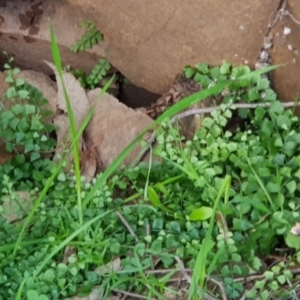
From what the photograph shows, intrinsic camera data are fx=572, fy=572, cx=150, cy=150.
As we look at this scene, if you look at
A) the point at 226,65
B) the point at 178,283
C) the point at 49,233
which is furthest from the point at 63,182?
the point at 226,65

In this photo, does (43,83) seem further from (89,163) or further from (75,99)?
(89,163)

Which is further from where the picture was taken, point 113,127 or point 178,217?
point 113,127

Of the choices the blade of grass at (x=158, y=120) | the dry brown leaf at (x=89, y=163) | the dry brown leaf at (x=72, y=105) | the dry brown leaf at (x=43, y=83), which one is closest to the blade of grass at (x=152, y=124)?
the blade of grass at (x=158, y=120)

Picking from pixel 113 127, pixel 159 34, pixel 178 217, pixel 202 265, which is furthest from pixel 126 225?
pixel 159 34

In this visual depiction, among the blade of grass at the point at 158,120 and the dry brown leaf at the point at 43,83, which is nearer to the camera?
the blade of grass at the point at 158,120

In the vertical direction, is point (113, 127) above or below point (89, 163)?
above

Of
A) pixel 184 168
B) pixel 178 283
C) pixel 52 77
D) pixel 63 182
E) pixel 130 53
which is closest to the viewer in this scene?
pixel 178 283

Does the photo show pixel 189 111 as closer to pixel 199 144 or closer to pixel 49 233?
pixel 199 144

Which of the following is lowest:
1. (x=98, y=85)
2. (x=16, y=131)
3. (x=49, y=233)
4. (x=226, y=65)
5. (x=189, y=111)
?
(x=49, y=233)

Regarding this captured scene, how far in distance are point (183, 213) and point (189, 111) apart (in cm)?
43

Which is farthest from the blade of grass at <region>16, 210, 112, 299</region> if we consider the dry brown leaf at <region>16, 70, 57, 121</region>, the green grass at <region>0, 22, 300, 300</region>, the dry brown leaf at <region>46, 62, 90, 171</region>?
the dry brown leaf at <region>16, 70, 57, 121</region>

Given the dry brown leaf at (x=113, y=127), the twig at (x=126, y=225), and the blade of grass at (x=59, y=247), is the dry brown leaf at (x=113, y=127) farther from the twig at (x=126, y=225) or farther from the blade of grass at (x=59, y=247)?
the blade of grass at (x=59, y=247)

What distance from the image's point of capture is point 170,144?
2014 millimetres

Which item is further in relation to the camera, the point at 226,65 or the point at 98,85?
the point at 98,85
